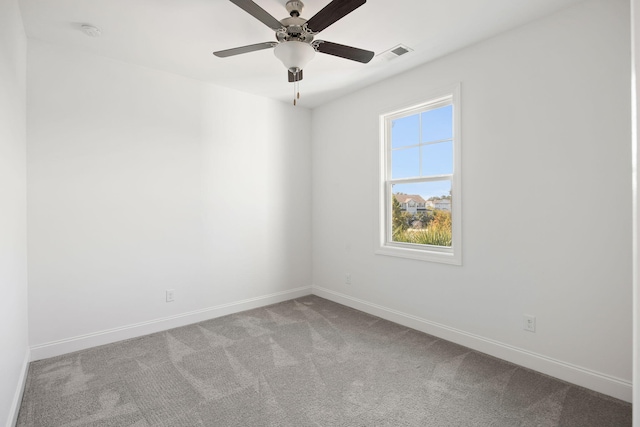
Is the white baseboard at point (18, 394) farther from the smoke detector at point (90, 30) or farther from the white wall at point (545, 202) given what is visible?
the white wall at point (545, 202)

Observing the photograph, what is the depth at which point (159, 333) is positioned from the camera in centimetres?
329

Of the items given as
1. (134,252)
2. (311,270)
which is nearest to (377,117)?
(311,270)

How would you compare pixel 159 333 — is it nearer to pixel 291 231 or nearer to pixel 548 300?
pixel 291 231

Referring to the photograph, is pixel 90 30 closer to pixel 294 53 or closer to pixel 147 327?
pixel 294 53

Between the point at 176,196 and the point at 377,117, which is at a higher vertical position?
the point at 377,117

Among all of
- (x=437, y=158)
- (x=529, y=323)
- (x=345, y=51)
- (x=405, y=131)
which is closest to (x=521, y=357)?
(x=529, y=323)

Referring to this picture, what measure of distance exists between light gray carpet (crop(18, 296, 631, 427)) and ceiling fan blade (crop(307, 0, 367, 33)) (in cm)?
242

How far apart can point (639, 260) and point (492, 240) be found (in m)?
1.62

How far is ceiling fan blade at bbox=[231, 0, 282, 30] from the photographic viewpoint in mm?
1719

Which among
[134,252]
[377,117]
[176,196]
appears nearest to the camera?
[134,252]

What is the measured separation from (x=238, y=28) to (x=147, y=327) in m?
2.94

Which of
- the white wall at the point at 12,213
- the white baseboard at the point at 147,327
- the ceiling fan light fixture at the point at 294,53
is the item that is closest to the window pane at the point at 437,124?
the ceiling fan light fixture at the point at 294,53

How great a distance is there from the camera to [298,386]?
2.31m

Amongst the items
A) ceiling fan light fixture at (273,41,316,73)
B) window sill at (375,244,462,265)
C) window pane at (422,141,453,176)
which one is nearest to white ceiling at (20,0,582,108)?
ceiling fan light fixture at (273,41,316,73)
